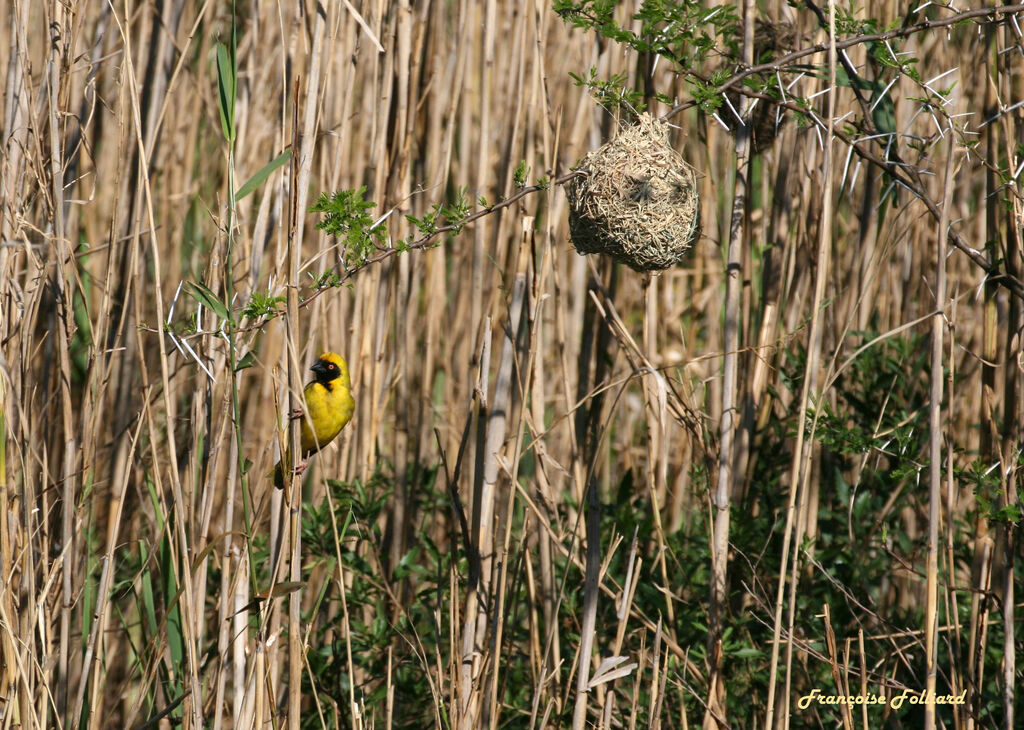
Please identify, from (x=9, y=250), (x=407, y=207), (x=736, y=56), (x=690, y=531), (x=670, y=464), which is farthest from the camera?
(x=670, y=464)

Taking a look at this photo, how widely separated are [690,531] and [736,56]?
1.61 m

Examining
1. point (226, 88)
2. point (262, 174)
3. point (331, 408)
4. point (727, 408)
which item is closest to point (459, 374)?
point (331, 408)

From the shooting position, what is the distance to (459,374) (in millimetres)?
3957

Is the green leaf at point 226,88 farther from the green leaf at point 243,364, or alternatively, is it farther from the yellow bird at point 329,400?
the yellow bird at point 329,400

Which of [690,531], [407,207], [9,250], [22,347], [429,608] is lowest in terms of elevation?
[429,608]

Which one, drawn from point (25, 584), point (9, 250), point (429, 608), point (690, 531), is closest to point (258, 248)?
point (9, 250)

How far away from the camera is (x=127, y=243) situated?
305 centimetres

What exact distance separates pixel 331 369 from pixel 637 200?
4.55ft

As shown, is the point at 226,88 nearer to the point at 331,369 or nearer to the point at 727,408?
the point at 727,408

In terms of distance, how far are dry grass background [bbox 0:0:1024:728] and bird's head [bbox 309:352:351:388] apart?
0.16 feet

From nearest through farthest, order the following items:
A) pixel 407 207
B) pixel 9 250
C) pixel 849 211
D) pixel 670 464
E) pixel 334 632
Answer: pixel 9 250, pixel 334 632, pixel 407 207, pixel 849 211, pixel 670 464

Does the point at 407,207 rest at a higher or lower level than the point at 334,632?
higher

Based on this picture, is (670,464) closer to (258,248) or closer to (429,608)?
(429,608)

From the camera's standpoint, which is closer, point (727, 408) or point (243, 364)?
point (243, 364)
